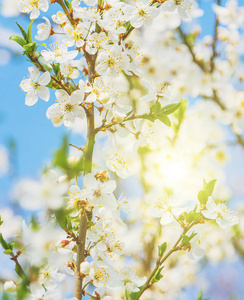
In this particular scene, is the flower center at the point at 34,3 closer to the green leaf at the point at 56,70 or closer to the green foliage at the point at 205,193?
the green leaf at the point at 56,70

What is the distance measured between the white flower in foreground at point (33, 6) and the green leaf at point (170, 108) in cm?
52

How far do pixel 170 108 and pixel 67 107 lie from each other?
1.01 ft

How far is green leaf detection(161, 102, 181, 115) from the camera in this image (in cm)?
97

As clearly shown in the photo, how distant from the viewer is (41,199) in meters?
0.56

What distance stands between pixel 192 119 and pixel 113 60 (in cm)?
286

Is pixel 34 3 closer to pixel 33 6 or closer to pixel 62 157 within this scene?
pixel 33 6

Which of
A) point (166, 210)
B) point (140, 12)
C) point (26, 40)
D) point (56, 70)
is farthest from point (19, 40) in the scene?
point (166, 210)

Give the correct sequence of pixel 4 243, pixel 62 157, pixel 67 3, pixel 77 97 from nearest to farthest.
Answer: pixel 62 157
pixel 4 243
pixel 77 97
pixel 67 3

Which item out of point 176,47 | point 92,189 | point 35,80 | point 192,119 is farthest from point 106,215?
point 176,47

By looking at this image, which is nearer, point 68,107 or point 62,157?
point 62,157

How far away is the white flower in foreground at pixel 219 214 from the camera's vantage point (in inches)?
36.1

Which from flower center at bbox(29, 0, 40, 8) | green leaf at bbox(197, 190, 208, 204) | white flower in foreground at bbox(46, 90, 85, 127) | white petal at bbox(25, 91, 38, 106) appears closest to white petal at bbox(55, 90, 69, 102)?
white flower in foreground at bbox(46, 90, 85, 127)

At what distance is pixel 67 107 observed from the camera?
3.29 ft

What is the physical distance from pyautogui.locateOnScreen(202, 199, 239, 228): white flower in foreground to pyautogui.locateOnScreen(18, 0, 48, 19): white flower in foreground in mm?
808
